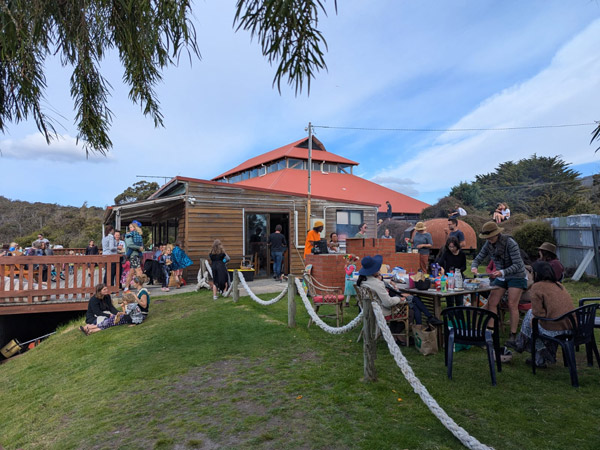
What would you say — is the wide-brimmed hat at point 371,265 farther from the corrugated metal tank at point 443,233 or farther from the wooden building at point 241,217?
the corrugated metal tank at point 443,233

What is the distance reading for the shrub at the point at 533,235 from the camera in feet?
40.0

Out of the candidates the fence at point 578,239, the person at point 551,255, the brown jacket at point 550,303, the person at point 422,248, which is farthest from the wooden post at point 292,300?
the fence at point 578,239

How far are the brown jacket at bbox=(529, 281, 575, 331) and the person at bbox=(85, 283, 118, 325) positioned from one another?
23.6 feet

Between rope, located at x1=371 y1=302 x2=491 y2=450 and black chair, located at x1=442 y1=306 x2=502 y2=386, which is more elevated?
black chair, located at x1=442 y1=306 x2=502 y2=386

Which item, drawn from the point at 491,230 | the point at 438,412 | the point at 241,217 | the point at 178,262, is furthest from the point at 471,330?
the point at 241,217

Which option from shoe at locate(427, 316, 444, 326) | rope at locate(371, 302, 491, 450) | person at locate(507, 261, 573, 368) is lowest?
rope at locate(371, 302, 491, 450)

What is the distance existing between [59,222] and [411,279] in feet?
157

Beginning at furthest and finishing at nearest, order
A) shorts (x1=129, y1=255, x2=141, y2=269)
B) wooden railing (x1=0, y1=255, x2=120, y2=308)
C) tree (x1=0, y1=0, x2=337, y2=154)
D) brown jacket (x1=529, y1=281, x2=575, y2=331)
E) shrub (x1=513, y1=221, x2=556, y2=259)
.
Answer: shrub (x1=513, y1=221, x2=556, y2=259)
shorts (x1=129, y1=255, x2=141, y2=269)
wooden railing (x1=0, y1=255, x2=120, y2=308)
brown jacket (x1=529, y1=281, x2=575, y2=331)
tree (x1=0, y1=0, x2=337, y2=154)

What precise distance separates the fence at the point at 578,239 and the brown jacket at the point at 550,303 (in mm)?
7801

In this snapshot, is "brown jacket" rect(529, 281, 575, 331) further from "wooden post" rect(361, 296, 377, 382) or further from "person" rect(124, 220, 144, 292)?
"person" rect(124, 220, 144, 292)

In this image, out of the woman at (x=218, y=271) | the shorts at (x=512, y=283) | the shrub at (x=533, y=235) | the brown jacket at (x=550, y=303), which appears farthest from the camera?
the shrub at (x=533, y=235)

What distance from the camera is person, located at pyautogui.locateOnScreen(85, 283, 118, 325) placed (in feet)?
24.0

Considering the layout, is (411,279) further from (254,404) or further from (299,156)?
(299,156)

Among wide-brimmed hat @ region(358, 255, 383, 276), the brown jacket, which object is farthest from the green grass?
wide-brimmed hat @ region(358, 255, 383, 276)
